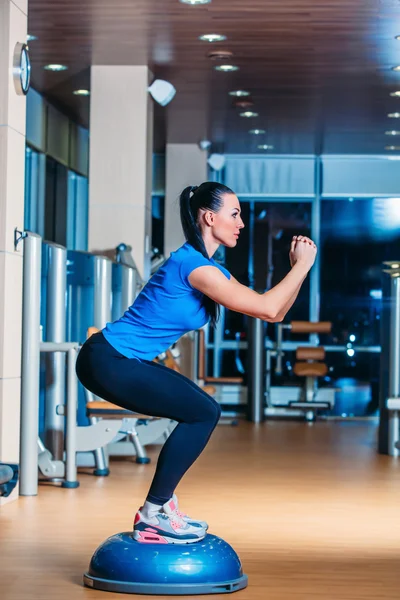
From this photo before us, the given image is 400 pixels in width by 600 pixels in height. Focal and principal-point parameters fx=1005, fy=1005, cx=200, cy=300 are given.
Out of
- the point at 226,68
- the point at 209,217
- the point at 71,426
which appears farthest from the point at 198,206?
the point at 226,68

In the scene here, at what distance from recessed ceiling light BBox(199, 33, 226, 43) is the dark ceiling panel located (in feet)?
0.17

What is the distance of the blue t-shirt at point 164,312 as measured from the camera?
3119 mm

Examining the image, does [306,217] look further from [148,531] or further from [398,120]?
[148,531]

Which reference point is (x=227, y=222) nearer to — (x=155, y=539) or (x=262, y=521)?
(x=155, y=539)

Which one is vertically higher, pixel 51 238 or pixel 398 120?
pixel 398 120

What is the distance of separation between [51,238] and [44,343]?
492 cm

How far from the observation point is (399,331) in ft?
24.5

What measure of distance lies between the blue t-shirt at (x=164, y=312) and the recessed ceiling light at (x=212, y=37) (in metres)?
4.34

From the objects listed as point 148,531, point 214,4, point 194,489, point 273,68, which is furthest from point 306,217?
point 148,531

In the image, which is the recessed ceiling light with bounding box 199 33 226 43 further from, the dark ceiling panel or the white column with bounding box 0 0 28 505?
the white column with bounding box 0 0 28 505

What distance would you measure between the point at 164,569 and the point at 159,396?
21.2 inches

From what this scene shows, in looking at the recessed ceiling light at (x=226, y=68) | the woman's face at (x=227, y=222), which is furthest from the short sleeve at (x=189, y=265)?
the recessed ceiling light at (x=226, y=68)

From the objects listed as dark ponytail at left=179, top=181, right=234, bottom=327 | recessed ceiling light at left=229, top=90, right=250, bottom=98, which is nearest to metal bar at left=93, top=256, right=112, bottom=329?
recessed ceiling light at left=229, top=90, right=250, bottom=98

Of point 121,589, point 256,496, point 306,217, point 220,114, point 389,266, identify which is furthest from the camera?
point 306,217
